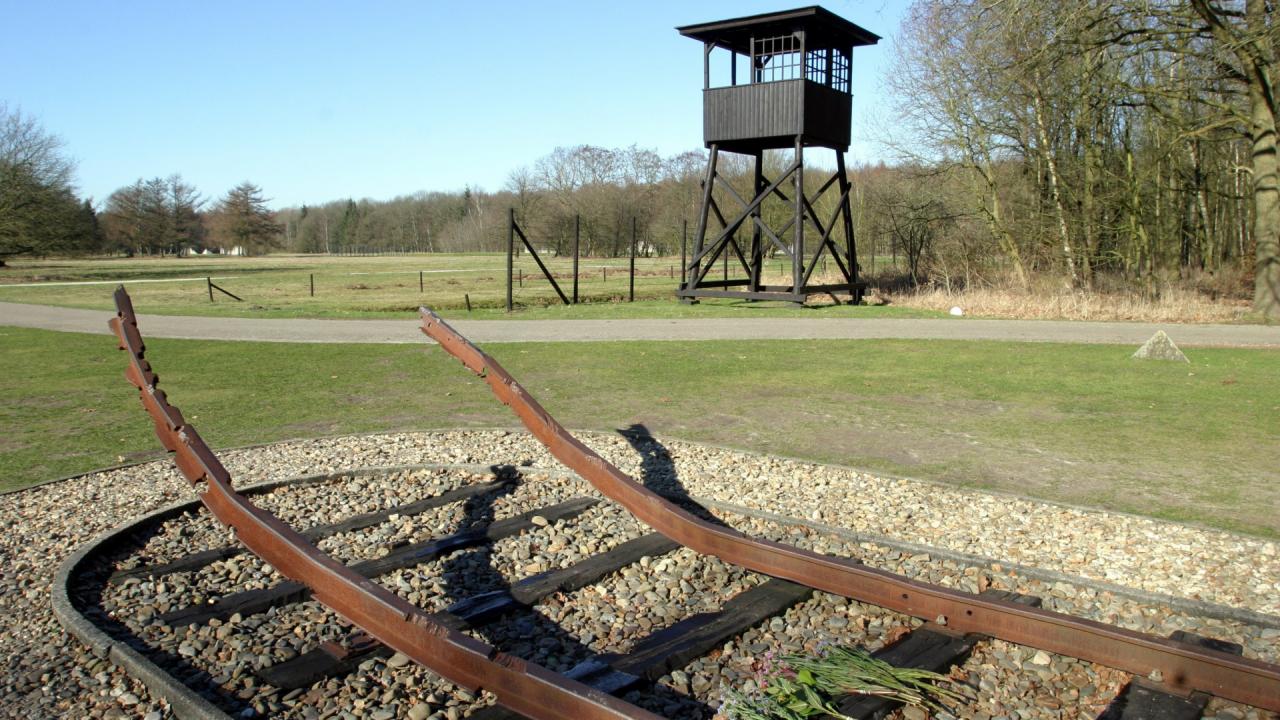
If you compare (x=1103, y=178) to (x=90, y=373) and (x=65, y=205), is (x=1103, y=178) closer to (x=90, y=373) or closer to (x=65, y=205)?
(x=90, y=373)

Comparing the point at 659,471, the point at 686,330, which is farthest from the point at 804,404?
the point at 686,330

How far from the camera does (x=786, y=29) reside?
2100 cm

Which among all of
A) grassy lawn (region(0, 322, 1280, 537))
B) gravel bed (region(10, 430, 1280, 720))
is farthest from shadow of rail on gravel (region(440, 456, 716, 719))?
grassy lawn (region(0, 322, 1280, 537))

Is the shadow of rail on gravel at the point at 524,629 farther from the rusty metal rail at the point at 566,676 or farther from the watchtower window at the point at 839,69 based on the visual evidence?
the watchtower window at the point at 839,69

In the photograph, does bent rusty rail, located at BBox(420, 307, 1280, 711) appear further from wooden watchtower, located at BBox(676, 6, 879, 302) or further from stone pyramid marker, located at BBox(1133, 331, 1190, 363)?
wooden watchtower, located at BBox(676, 6, 879, 302)

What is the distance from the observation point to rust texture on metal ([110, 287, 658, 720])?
9.06 ft

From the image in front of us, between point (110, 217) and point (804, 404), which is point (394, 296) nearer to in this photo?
point (804, 404)

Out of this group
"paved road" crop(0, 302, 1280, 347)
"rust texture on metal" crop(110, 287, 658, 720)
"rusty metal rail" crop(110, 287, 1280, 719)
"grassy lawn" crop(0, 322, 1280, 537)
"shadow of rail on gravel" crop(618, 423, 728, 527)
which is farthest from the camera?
"paved road" crop(0, 302, 1280, 347)

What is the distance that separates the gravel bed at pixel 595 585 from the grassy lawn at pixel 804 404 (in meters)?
0.72

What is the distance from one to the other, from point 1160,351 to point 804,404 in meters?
6.59

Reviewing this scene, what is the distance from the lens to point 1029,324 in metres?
18.8

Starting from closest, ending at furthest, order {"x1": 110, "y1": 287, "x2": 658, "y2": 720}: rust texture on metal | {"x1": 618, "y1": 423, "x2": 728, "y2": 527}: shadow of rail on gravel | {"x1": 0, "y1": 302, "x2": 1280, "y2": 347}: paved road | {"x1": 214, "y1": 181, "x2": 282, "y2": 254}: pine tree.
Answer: {"x1": 110, "y1": 287, "x2": 658, "y2": 720}: rust texture on metal, {"x1": 618, "y1": 423, "x2": 728, "y2": 527}: shadow of rail on gravel, {"x1": 0, "y1": 302, "x2": 1280, "y2": 347}: paved road, {"x1": 214, "y1": 181, "x2": 282, "y2": 254}: pine tree

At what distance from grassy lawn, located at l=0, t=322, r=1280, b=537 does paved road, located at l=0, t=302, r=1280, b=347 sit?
1.21m

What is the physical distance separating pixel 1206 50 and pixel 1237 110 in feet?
5.01
